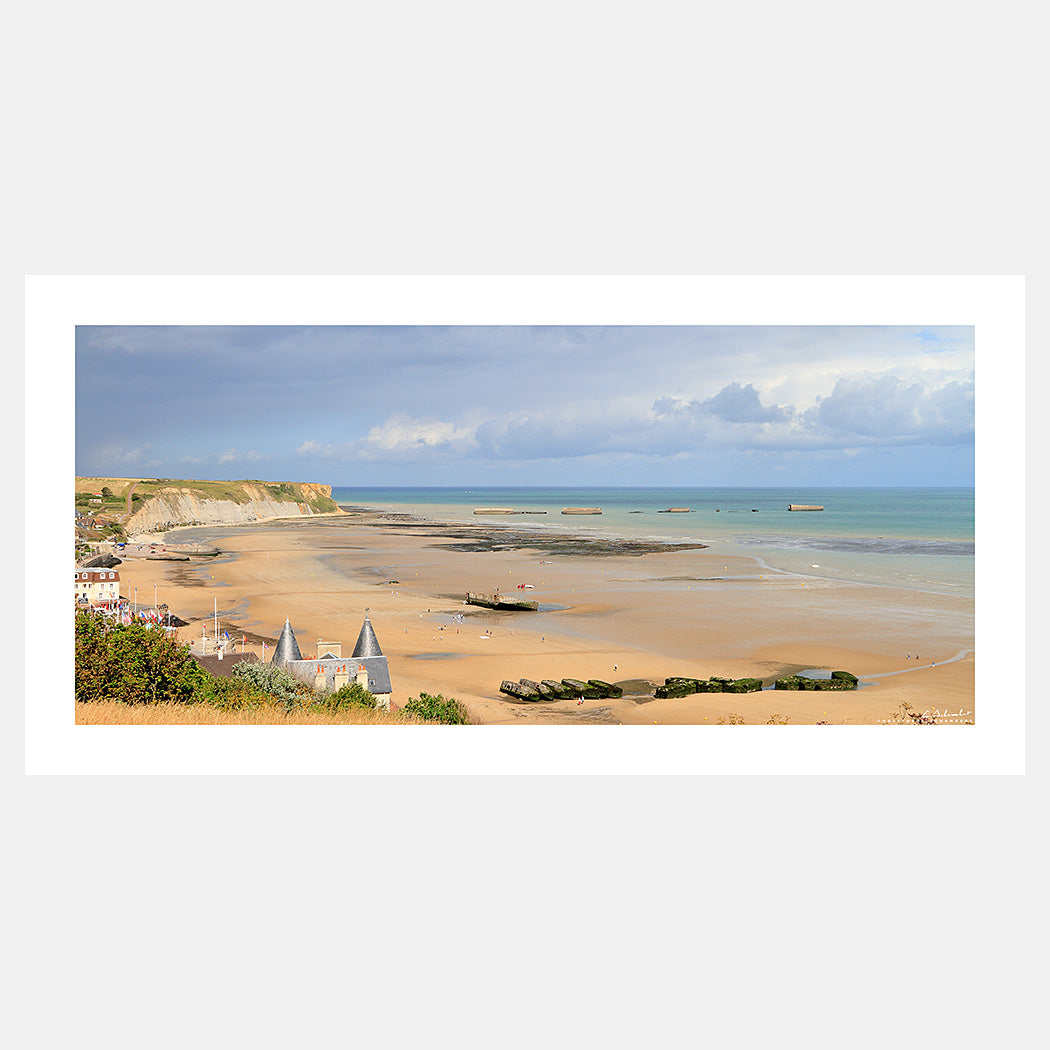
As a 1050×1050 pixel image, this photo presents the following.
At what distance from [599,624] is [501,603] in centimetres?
199

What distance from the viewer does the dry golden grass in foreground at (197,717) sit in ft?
16.2

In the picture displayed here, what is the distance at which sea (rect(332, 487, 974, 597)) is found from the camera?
14242 millimetres

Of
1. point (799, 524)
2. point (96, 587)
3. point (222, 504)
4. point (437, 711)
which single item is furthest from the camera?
point (799, 524)

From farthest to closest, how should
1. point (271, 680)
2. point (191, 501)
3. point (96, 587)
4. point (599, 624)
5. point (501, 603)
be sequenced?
point (191, 501) → point (501, 603) → point (599, 624) → point (96, 587) → point (271, 680)

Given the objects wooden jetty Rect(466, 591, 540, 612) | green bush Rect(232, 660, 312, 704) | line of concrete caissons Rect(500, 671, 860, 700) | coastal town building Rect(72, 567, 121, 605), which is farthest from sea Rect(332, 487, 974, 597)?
coastal town building Rect(72, 567, 121, 605)

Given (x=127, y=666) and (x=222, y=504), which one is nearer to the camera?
(x=127, y=666)

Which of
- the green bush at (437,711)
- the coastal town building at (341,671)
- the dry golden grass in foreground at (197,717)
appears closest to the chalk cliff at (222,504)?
the coastal town building at (341,671)

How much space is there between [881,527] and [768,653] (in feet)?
44.5

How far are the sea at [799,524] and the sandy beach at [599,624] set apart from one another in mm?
1516

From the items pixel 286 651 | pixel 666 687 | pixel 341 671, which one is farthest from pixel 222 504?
pixel 666 687
